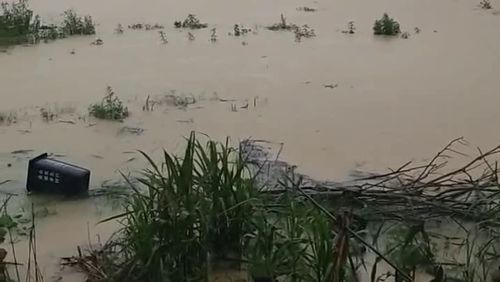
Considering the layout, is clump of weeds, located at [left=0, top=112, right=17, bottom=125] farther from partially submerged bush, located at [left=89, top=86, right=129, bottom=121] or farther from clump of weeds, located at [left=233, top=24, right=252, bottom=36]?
clump of weeds, located at [left=233, top=24, right=252, bottom=36]

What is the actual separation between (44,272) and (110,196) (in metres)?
0.68

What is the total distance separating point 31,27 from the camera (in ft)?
21.1

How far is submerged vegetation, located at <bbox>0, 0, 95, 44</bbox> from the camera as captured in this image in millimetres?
6211

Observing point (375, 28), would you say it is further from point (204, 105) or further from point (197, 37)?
point (204, 105)

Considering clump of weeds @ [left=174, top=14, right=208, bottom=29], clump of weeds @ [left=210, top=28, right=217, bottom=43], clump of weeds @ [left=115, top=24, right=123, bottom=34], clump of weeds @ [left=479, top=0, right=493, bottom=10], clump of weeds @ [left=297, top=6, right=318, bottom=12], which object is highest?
clump of weeds @ [left=479, top=0, right=493, bottom=10]

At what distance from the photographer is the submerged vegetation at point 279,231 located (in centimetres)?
251

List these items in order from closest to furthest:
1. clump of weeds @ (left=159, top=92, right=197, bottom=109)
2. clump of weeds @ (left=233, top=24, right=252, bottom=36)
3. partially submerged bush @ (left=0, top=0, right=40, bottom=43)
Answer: clump of weeds @ (left=159, top=92, right=197, bottom=109) → partially submerged bush @ (left=0, top=0, right=40, bottom=43) → clump of weeds @ (left=233, top=24, right=252, bottom=36)

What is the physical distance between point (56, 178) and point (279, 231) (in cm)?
116

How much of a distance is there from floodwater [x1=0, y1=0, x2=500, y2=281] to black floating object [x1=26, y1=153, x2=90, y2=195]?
0.20 feet

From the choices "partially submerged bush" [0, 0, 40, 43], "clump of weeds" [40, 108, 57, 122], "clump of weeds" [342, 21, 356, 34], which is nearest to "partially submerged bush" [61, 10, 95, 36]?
"partially submerged bush" [0, 0, 40, 43]

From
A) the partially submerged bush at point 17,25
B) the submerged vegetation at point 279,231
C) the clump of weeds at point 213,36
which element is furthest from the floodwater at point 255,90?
the submerged vegetation at point 279,231

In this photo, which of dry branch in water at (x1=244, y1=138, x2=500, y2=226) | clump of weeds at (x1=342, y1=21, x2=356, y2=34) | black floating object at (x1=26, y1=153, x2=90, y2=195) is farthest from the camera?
clump of weeds at (x1=342, y1=21, x2=356, y2=34)

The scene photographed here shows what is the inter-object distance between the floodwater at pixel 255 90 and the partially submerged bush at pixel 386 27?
0.32ft

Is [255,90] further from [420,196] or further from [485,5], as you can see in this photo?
[485,5]
